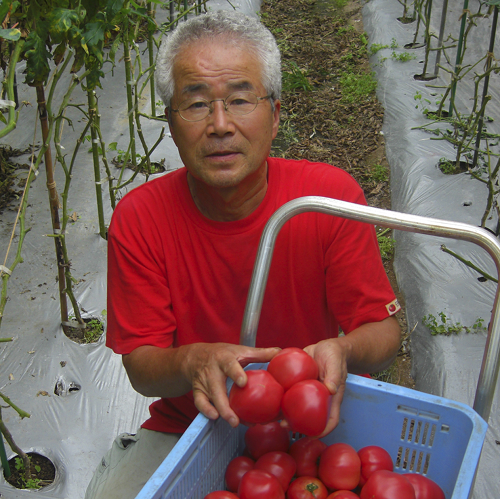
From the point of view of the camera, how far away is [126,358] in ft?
4.58

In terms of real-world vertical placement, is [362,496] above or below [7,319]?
above

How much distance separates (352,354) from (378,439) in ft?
0.57

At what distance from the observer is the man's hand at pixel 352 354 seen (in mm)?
1048

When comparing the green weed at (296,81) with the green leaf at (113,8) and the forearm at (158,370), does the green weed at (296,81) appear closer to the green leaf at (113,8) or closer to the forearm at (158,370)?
the green leaf at (113,8)

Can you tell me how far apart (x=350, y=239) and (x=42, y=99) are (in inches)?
47.0

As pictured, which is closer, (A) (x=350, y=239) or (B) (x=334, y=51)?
(A) (x=350, y=239)

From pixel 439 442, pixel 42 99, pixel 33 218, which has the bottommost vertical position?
pixel 33 218

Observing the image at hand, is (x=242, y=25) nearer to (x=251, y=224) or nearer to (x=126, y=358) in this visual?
(x=251, y=224)

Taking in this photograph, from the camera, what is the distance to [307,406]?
953 millimetres

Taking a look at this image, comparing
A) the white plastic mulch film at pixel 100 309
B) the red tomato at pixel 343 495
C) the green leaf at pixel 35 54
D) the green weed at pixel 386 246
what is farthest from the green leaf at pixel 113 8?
the green weed at pixel 386 246

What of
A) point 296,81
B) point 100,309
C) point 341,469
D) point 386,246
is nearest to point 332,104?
point 296,81

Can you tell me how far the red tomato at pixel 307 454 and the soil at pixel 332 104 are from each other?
164cm

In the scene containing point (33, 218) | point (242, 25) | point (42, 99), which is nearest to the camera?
point (242, 25)

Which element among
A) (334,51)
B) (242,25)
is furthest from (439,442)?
(334,51)
